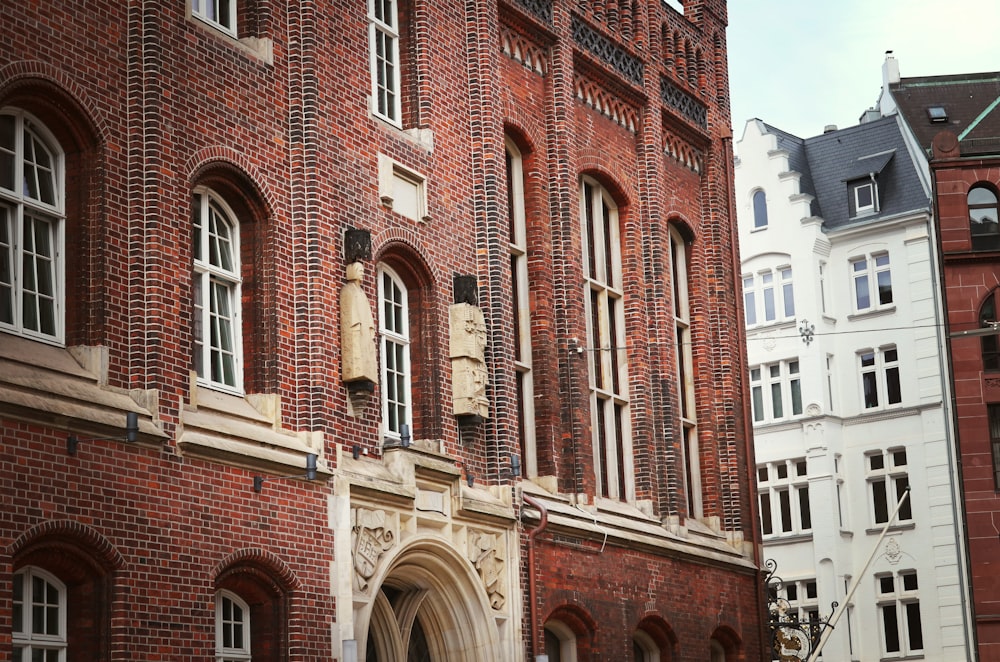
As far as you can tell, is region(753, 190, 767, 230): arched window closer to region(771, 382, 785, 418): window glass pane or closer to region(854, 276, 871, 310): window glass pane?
region(854, 276, 871, 310): window glass pane

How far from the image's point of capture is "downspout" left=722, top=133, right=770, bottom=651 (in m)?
29.6

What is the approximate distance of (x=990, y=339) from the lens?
40281 millimetres

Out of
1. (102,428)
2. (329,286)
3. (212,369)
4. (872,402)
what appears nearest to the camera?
(102,428)

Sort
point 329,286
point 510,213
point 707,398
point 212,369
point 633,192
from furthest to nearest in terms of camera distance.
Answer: point 707,398
point 633,192
point 510,213
point 329,286
point 212,369

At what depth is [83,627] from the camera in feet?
48.4

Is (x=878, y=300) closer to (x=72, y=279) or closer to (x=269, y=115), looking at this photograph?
(x=269, y=115)

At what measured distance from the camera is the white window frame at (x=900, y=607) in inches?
1686

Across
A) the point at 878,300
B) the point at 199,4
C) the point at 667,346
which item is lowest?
the point at 667,346

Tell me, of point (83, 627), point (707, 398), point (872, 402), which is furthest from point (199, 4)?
point (872, 402)

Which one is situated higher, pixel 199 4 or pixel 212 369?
pixel 199 4

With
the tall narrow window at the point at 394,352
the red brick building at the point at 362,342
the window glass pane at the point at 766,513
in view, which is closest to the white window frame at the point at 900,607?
the window glass pane at the point at 766,513

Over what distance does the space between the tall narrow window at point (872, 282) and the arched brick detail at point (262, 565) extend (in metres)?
30.8

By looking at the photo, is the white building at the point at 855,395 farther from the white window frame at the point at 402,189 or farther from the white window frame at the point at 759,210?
the white window frame at the point at 402,189

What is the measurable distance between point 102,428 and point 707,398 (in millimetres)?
16608
